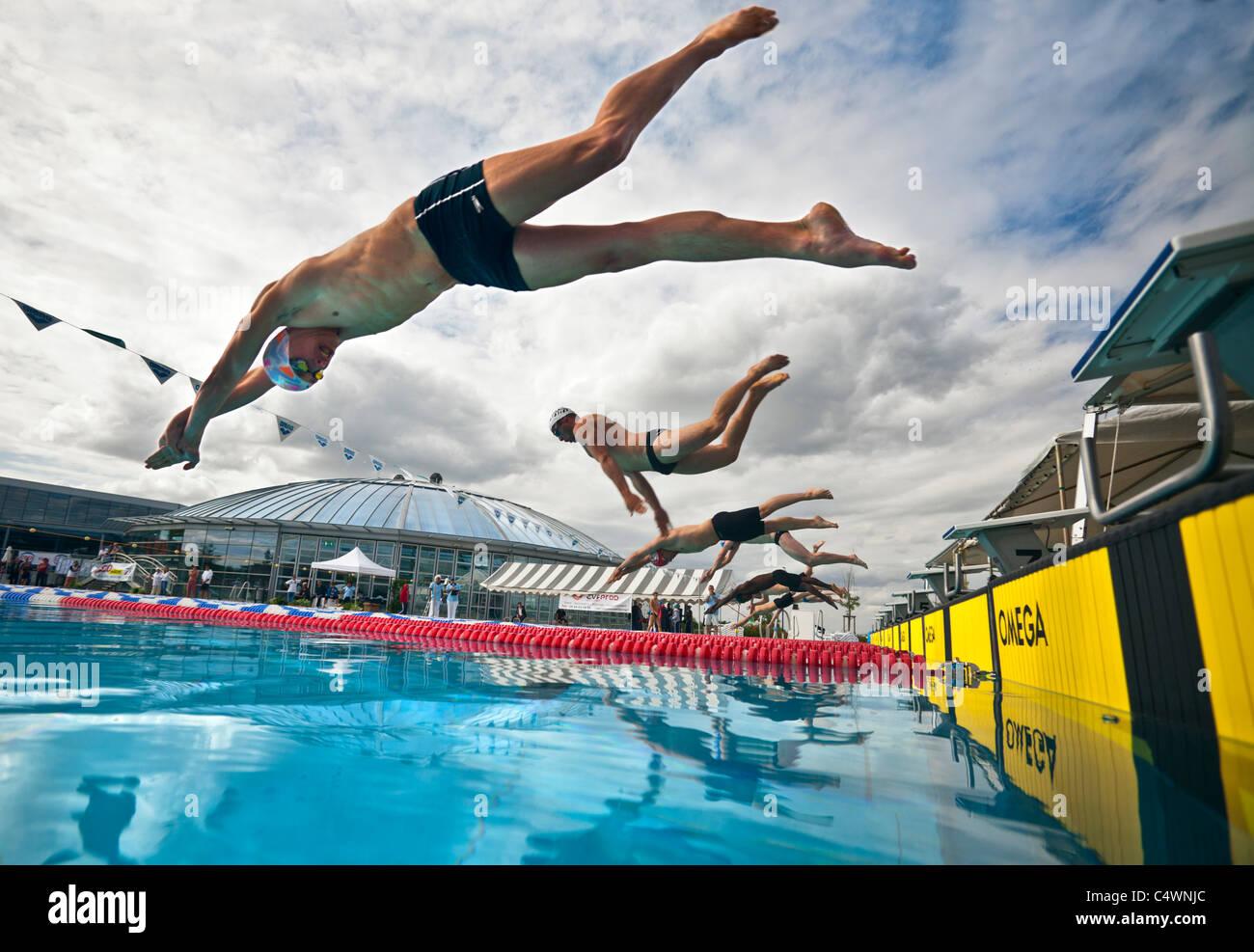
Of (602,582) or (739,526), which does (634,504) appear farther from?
(602,582)

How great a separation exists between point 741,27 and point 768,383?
4.00 meters

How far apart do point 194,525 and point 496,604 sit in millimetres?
18209

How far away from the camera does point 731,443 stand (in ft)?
27.4

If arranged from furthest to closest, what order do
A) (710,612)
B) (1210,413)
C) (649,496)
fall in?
(710,612) < (649,496) < (1210,413)

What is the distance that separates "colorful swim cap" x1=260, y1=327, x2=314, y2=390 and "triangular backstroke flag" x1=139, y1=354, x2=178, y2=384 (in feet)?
16.6

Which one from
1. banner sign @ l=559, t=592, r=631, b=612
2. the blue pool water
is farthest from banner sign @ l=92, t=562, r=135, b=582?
the blue pool water

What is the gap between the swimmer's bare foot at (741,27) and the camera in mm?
3545

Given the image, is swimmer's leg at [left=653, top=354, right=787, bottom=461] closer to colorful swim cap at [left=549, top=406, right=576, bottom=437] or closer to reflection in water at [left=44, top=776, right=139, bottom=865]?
colorful swim cap at [left=549, top=406, right=576, bottom=437]

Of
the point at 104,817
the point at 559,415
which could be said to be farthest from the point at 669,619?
the point at 104,817

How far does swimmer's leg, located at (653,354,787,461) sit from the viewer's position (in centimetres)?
640

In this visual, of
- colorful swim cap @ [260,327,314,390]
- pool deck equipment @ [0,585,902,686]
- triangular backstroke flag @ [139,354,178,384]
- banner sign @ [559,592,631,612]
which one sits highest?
triangular backstroke flag @ [139,354,178,384]
